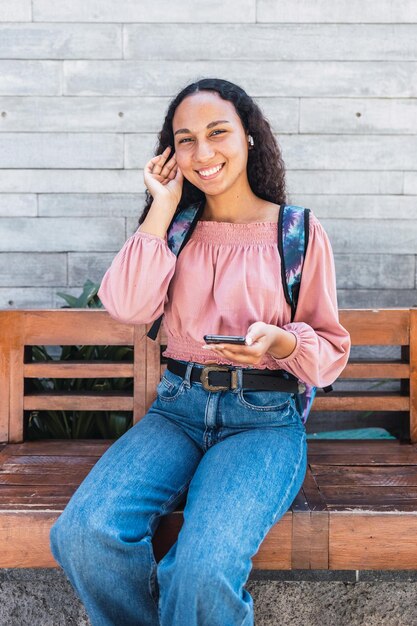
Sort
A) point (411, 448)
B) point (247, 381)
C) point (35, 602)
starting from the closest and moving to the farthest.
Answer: point (247, 381) → point (35, 602) → point (411, 448)

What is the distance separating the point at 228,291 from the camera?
1.94 meters

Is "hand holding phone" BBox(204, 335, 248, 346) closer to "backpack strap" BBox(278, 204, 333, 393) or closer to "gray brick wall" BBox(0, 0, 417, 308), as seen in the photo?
"backpack strap" BBox(278, 204, 333, 393)

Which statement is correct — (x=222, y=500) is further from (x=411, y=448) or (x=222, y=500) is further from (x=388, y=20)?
(x=388, y=20)

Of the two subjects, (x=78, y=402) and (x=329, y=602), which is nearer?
(x=329, y=602)

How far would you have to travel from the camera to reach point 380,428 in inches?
120

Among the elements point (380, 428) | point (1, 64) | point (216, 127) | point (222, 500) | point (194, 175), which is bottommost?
point (380, 428)

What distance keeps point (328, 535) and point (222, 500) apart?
461mm

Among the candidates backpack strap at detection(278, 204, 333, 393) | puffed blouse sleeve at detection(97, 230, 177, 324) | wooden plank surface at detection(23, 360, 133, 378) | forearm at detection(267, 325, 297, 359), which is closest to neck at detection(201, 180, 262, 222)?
backpack strap at detection(278, 204, 333, 393)

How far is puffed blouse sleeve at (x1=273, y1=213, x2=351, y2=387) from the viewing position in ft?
6.15

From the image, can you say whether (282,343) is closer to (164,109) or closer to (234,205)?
(234,205)

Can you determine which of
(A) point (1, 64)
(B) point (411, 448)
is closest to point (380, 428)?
(B) point (411, 448)

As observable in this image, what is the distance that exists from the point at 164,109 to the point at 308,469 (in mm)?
1787

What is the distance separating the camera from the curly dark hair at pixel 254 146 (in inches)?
80.4

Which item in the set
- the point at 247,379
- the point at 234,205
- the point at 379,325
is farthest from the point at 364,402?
the point at 234,205
